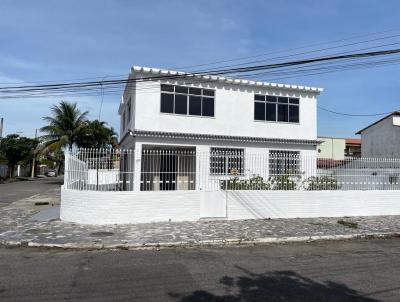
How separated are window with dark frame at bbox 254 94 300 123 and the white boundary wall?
5894 millimetres

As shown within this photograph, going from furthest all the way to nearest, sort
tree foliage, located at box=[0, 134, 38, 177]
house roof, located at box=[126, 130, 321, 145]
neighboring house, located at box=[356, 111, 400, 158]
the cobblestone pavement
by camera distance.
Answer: tree foliage, located at box=[0, 134, 38, 177] → neighboring house, located at box=[356, 111, 400, 158] → house roof, located at box=[126, 130, 321, 145] → the cobblestone pavement

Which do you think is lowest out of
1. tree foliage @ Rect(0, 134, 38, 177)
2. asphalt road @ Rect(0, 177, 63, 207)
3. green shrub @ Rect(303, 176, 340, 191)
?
asphalt road @ Rect(0, 177, 63, 207)

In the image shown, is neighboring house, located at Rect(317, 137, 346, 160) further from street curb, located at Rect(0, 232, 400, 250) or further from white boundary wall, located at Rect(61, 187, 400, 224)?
street curb, located at Rect(0, 232, 400, 250)

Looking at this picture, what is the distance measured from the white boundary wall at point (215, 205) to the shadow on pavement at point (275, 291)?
6189 millimetres

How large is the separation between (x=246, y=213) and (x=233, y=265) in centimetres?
611

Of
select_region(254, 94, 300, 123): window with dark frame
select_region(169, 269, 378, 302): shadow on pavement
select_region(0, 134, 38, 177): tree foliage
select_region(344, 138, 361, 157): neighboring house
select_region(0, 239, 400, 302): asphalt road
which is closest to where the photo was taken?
select_region(169, 269, 378, 302): shadow on pavement

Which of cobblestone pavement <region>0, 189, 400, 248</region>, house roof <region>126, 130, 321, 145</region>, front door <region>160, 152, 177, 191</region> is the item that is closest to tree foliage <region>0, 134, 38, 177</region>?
house roof <region>126, 130, 321, 145</region>

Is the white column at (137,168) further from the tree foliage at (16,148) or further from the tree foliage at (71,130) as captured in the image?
the tree foliage at (16,148)

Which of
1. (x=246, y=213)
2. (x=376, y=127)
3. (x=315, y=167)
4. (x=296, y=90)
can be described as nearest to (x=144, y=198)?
(x=246, y=213)

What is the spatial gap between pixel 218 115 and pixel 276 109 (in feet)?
10.3

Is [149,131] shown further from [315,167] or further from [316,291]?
[316,291]

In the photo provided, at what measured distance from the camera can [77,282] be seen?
19.9ft

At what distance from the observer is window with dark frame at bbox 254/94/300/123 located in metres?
19.1

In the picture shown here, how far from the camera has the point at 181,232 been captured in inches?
422
